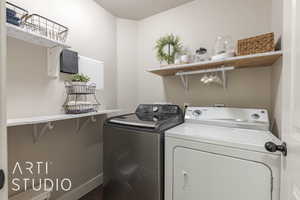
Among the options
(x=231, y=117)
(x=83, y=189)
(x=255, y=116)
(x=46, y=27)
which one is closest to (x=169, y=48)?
(x=231, y=117)

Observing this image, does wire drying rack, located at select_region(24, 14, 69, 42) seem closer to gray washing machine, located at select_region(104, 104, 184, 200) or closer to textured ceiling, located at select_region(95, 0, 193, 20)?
textured ceiling, located at select_region(95, 0, 193, 20)

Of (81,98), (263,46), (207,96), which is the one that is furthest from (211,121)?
(81,98)

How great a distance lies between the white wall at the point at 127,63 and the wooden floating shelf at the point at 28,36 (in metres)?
1.19

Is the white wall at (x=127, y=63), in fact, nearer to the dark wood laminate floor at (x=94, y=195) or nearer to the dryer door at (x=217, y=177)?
the dark wood laminate floor at (x=94, y=195)

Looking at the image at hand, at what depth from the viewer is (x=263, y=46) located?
1285 millimetres

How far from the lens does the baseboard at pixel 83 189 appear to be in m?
1.73

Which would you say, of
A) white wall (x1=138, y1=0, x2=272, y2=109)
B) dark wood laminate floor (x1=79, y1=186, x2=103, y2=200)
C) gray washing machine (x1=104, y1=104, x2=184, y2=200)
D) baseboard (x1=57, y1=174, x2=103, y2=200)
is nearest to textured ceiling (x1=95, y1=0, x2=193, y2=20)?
white wall (x1=138, y1=0, x2=272, y2=109)

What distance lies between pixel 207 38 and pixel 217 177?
1677 millimetres

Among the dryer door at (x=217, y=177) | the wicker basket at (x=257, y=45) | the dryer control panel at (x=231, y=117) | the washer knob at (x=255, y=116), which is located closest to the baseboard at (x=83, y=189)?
the dryer door at (x=217, y=177)

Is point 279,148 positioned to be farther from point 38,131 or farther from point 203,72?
point 38,131

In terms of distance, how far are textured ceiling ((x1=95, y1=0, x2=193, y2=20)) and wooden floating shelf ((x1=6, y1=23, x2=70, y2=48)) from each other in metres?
1.14

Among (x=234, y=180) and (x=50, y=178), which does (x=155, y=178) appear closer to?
(x=234, y=180)

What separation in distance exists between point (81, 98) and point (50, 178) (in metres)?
0.93

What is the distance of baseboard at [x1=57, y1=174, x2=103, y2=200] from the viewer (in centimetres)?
173
